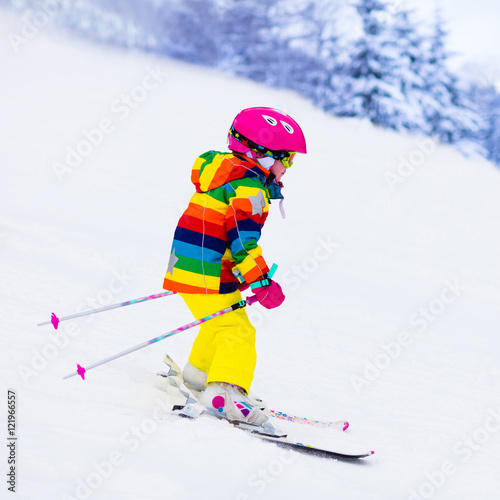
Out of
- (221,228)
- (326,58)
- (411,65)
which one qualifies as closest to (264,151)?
(221,228)

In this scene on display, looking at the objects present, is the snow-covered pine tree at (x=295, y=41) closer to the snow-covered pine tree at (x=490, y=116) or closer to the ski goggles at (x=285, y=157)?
the snow-covered pine tree at (x=490, y=116)

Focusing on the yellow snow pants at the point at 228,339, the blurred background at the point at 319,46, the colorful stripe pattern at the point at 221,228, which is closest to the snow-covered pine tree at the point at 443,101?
the blurred background at the point at 319,46

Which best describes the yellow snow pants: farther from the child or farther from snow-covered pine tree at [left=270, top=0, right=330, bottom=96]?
snow-covered pine tree at [left=270, top=0, right=330, bottom=96]

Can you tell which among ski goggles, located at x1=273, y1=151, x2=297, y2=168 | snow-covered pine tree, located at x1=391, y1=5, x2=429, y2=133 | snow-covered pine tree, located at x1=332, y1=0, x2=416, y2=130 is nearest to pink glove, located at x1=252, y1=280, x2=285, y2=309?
ski goggles, located at x1=273, y1=151, x2=297, y2=168

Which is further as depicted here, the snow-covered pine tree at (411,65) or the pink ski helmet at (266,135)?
the snow-covered pine tree at (411,65)

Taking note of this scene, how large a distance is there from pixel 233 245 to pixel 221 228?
0.47ft

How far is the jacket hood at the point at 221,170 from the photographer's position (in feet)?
10.1

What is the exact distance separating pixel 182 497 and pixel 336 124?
16.5 metres

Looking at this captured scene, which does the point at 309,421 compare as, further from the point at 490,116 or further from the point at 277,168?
the point at 490,116

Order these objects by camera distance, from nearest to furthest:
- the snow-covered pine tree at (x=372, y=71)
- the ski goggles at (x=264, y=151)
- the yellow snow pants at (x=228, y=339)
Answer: the yellow snow pants at (x=228, y=339) < the ski goggles at (x=264, y=151) < the snow-covered pine tree at (x=372, y=71)

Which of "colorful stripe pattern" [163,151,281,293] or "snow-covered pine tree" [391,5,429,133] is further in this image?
"snow-covered pine tree" [391,5,429,133]

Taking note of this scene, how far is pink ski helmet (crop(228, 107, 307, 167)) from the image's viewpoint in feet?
10.4

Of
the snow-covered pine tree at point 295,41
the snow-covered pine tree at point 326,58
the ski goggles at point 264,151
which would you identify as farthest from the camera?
the snow-covered pine tree at point 295,41

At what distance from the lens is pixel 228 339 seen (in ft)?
10.2
